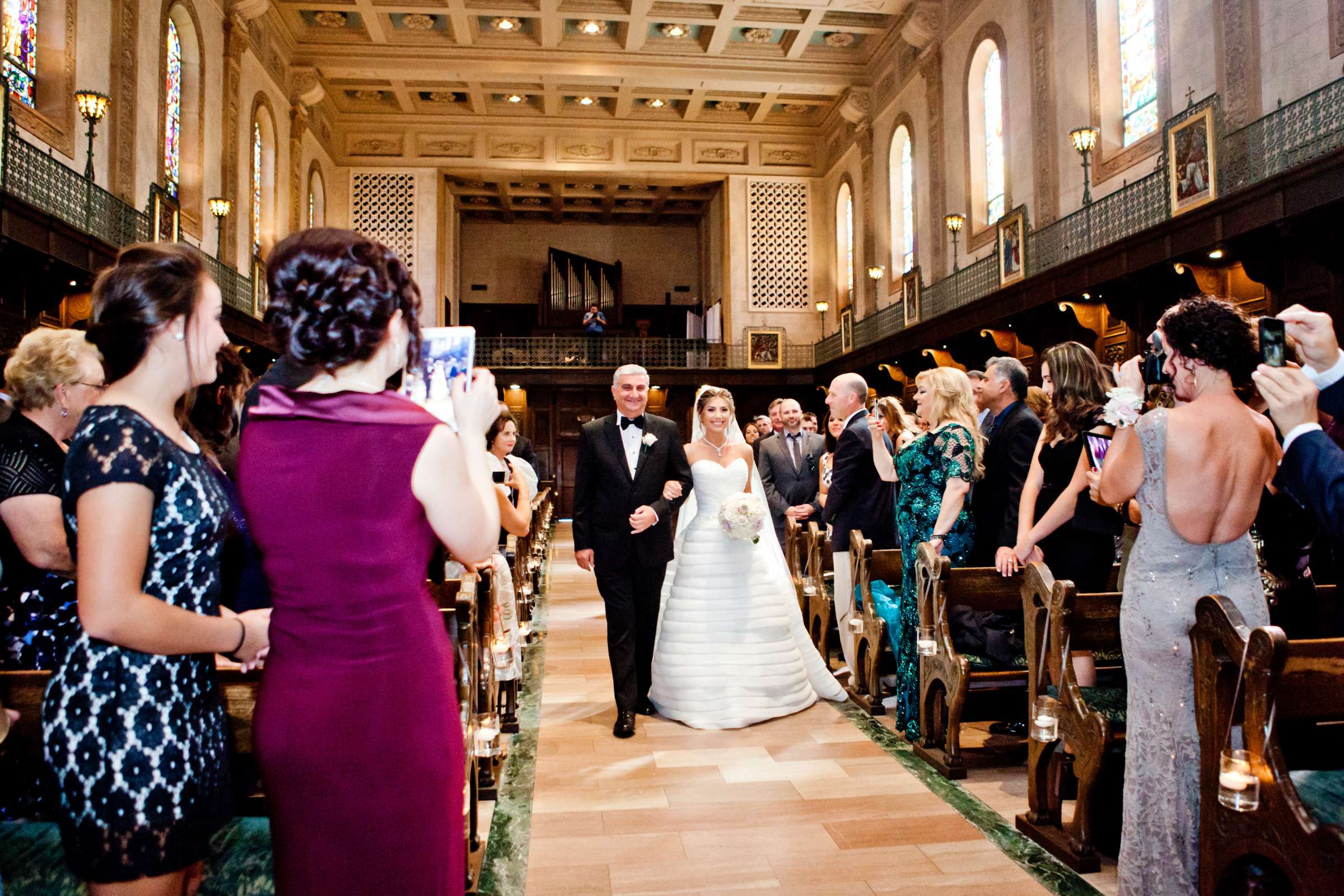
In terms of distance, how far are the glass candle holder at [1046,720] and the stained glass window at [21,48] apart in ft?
32.5

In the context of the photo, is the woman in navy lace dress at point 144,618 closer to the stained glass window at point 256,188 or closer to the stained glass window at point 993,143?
the stained glass window at point 993,143

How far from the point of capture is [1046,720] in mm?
2965

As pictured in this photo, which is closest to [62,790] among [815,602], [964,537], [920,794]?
[920,794]

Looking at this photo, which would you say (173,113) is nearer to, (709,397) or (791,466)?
(791,466)

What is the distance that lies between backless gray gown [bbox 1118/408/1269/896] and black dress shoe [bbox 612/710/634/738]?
237 centimetres

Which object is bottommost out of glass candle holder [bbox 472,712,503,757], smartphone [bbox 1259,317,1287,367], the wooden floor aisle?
the wooden floor aisle

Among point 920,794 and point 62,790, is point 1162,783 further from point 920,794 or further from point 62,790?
point 62,790

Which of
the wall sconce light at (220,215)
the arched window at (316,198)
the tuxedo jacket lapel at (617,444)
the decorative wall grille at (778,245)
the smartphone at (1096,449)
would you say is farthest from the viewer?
the decorative wall grille at (778,245)

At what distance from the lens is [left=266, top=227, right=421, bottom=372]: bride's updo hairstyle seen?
1.43m

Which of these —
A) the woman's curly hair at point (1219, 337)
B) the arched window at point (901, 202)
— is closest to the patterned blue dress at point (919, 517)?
the woman's curly hair at point (1219, 337)

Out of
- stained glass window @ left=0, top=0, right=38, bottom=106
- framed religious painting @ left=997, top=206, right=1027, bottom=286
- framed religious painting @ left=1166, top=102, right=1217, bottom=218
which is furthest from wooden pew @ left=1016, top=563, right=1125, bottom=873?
stained glass window @ left=0, top=0, right=38, bottom=106

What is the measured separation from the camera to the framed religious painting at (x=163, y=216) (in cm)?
1063

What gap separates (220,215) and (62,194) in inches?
149

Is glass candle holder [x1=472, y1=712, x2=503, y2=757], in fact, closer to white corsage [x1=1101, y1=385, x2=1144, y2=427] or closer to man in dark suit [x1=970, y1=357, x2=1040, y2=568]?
white corsage [x1=1101, y1=385, x2=1144, y2=427]
